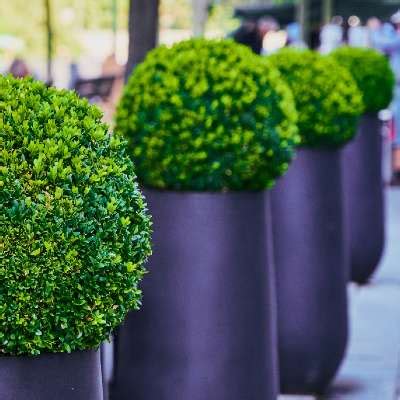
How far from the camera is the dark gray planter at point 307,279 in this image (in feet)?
19.0

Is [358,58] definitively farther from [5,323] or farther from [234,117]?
[5,323]

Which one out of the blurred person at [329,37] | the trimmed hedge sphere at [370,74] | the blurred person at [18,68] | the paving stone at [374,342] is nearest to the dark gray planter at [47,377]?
the paving stone at [374,342]

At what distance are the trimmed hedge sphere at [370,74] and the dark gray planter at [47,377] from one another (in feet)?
20.1

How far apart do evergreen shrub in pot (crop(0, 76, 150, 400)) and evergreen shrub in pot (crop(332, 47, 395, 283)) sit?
615 centimetres

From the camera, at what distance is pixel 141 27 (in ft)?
19.8

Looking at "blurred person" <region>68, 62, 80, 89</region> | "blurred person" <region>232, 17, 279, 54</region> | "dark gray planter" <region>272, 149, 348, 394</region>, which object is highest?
"blurred person" <region>232, 17, 279, 54</region>

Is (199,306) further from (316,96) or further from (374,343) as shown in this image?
(374,343)

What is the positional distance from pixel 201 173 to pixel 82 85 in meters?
17.3

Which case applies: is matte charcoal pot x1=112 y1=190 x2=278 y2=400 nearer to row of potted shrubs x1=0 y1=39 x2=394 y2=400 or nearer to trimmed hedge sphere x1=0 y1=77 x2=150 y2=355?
row of potted shrubs x1=0 y1=39 x2=394 y2=400

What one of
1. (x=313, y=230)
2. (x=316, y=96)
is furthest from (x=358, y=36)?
(x=313, y=230)

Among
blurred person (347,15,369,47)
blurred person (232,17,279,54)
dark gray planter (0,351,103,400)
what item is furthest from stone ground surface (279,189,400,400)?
blurred person (347,15,369,47)

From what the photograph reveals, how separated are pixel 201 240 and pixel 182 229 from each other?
8 cm

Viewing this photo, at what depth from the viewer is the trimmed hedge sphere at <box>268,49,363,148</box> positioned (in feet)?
20.0

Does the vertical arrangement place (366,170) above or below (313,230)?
above
